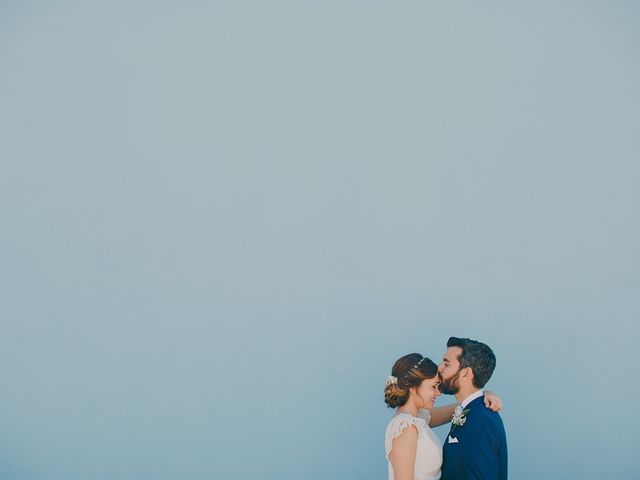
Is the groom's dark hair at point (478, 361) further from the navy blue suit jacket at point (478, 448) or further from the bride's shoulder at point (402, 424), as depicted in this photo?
the bride's shoulder at point (402, 424)

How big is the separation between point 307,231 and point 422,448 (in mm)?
1385

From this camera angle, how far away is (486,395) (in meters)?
3.26

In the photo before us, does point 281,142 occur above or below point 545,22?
below

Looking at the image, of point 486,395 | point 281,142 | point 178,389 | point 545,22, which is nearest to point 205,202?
point 281,142

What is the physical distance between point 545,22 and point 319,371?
235 centimetres

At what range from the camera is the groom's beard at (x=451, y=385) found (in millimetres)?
3271

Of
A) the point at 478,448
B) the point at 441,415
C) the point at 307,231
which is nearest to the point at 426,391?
the point at 478,448

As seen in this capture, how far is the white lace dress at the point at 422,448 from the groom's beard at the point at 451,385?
0.18m

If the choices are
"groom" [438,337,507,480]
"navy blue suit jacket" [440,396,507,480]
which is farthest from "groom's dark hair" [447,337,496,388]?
"navy blue suit jacket" [440,396,507,480]

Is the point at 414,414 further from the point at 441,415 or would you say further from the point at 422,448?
the point at 441,415

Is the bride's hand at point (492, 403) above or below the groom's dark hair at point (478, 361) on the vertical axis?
below

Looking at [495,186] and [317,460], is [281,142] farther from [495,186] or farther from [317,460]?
[317,460]

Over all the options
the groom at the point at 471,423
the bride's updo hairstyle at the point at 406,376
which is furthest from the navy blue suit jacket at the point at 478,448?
the bride's updo hairstyle at the point at 406,376

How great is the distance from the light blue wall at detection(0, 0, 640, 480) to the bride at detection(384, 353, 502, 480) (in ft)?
2.43
